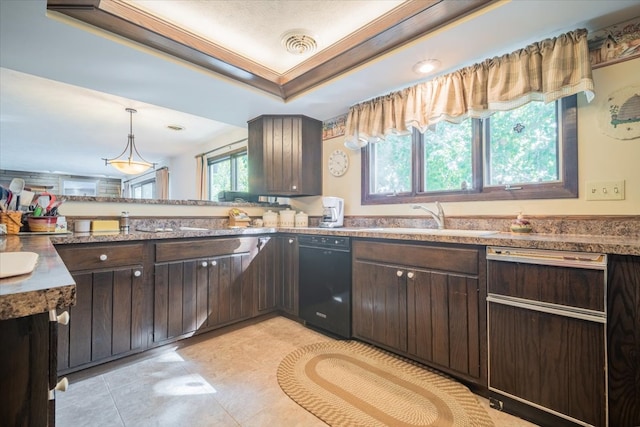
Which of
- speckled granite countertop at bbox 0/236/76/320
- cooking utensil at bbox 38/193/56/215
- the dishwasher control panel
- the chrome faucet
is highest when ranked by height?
cooking utensil at bbox 38/193/56/215

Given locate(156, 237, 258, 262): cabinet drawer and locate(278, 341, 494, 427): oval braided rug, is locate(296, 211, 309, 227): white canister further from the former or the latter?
locate(278, 341, 494, 427): oval braided rug

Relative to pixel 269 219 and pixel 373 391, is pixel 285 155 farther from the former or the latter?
pixel 373 391

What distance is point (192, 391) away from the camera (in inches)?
65.3

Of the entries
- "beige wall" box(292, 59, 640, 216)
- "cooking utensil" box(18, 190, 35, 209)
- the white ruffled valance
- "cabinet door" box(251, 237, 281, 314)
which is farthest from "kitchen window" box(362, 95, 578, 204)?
"cooking utensil" box(18, 190, 35, 209)

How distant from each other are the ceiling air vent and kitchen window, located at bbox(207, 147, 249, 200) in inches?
91.6

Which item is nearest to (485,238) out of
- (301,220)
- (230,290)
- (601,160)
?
(601,160)

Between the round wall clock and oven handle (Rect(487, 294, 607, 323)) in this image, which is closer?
oven handle (Rect(487, 294, 607, 323))

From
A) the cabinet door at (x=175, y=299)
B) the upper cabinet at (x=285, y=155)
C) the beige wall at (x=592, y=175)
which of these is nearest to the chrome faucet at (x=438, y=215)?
the beige wall at (x=592, y=175)

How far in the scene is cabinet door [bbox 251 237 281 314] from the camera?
2.70m

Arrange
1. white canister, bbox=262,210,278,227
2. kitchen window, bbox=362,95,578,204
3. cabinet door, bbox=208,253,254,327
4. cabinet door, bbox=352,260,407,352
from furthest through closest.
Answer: white canister, bbox=262,210,278,227 → cabinet door, bbox=208,253,254,327 → cabinet door, bbox=352,260,407,352 → kitchen window, bbox=362,95,578,204

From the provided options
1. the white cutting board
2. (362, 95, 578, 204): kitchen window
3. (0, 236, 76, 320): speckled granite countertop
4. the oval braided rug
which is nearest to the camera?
(0, 236, 76, 320): speckled granite countertop

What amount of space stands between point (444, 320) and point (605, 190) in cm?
118

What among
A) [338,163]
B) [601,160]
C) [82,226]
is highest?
[338,163]

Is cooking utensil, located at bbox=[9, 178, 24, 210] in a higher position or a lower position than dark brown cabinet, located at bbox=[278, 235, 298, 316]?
higher
